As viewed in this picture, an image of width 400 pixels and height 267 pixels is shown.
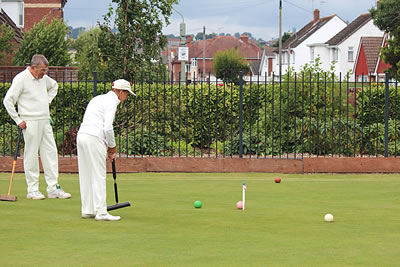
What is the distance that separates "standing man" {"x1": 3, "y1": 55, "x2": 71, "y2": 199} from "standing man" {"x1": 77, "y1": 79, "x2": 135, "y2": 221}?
2012 mm

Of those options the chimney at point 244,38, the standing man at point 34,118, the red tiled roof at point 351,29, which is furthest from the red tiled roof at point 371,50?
the chimney at point 244,38

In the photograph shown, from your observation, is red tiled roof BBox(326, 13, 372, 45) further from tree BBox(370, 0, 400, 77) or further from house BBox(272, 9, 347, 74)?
tree BBox(370, 0, 400, 77)

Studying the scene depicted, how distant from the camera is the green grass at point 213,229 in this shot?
6.25 metres

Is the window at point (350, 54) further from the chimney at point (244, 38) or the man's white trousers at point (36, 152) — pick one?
the man's white trousers at point (36, 152)

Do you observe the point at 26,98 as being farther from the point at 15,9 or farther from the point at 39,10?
the point at 39,10

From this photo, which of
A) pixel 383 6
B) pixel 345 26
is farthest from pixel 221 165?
pixel 345 26

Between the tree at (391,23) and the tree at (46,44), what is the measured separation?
16.6m

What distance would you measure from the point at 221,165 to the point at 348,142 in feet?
10.3

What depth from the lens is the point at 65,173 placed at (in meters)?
14.7

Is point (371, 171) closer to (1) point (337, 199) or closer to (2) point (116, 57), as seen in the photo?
(1) point (337, 199)

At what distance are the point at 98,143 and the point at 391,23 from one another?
3012 centimetres

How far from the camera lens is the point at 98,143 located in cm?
832

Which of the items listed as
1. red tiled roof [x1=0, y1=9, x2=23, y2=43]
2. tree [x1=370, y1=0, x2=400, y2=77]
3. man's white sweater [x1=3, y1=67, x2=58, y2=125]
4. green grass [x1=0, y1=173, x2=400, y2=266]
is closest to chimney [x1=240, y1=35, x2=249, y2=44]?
red tiled roof [x1=0, y1=9, x2=23, y2=43]

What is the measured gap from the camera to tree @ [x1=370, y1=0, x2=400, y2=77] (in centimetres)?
3531
